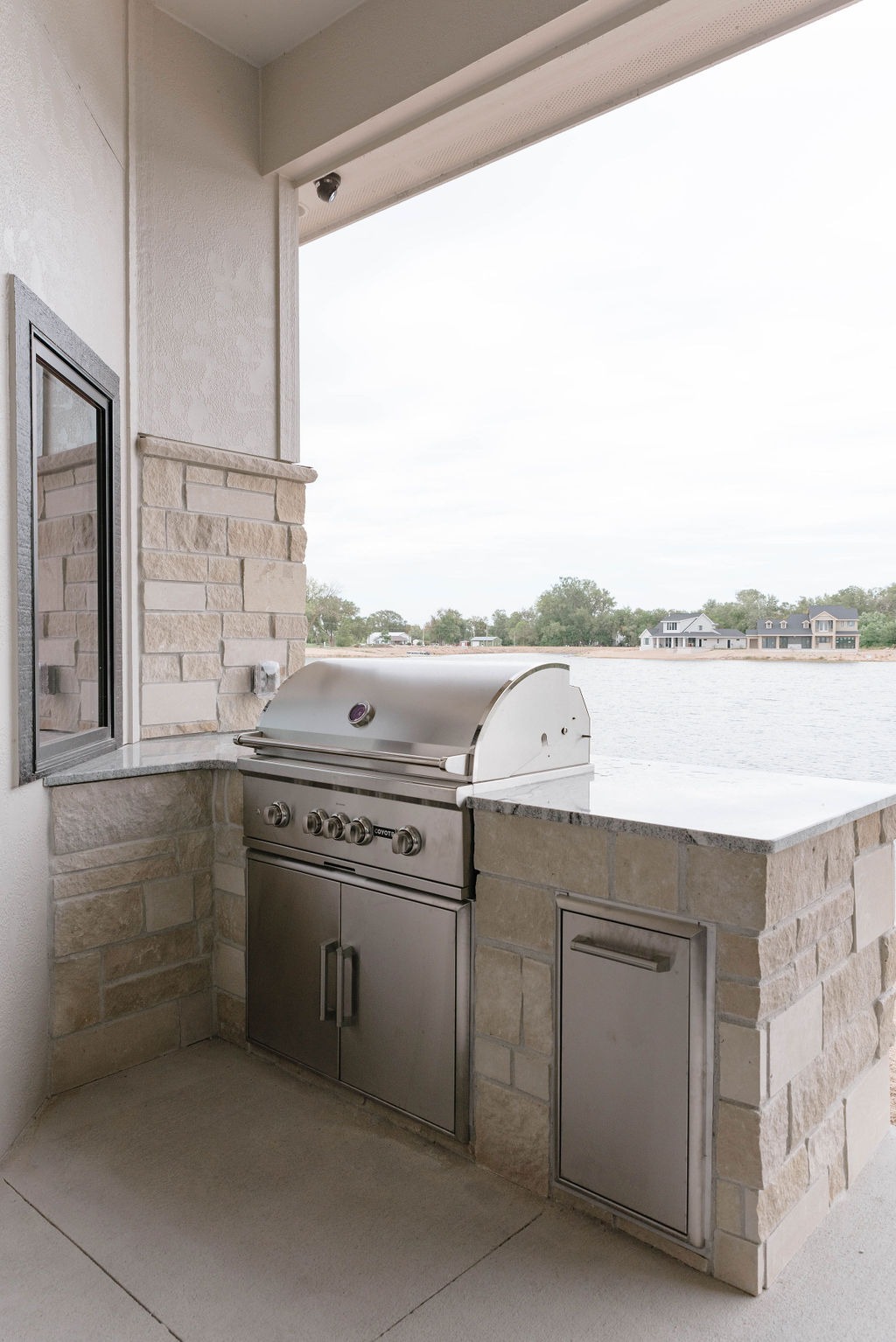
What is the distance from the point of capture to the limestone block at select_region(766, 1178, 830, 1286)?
5.03 feet

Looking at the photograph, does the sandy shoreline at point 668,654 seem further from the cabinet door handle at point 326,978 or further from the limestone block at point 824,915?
the cabinet door handle at point 326,978

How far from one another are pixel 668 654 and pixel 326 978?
4.61 feet

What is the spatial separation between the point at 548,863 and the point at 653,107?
2.51 m

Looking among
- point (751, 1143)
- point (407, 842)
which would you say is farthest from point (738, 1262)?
point (407, 842)

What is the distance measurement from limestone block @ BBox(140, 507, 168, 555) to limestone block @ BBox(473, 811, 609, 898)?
5.48ft

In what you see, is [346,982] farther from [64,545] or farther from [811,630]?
[811,630]

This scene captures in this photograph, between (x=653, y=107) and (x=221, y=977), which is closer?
(x=221, y=977)

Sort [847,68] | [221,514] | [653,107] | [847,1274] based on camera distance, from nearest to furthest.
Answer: [847,1274]
[847,68]
[653,107]
[221,514]

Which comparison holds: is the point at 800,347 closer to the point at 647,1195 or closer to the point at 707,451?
the point at 707,451

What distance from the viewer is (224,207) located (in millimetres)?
3125

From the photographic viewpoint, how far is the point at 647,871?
1604mm

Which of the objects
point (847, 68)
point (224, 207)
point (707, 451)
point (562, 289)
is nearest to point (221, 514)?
point (224, 207)

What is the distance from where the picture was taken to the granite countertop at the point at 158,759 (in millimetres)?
2289

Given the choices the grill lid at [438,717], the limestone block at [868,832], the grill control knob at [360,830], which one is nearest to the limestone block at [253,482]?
the grill lid at [438,717]
